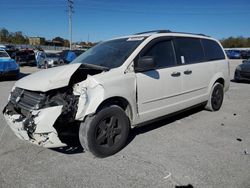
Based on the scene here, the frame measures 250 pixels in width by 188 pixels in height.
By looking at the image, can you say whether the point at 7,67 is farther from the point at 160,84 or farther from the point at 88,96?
the point at 88,96

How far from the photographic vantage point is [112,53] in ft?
14.5

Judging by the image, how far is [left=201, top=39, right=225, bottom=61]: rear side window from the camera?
5.82m

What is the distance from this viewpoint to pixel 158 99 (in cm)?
437

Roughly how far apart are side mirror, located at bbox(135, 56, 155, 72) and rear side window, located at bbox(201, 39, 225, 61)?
2.30 m

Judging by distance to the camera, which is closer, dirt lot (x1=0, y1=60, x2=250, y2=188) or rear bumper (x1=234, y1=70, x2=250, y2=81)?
dirt lot (x1=0, y1=60, x2=250, y2=188)

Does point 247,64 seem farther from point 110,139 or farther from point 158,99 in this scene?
point 110,139

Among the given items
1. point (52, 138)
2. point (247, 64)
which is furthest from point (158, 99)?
point (247, 64)

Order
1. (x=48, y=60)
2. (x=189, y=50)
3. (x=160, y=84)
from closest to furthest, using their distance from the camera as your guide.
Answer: (x=160, y=84)
(x=189, y=50)
(x=48, y=60)

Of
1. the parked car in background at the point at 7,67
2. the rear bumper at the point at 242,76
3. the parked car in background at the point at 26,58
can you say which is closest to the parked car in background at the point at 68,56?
the parked car in background at the point at 26,58

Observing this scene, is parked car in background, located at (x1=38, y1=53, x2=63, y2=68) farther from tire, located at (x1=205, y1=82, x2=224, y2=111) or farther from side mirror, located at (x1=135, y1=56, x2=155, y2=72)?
side mirror, located at (x1=135, y1=56, x2=155, y2=72)

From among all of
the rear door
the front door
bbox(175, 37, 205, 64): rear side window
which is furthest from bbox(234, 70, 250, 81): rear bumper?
the front door

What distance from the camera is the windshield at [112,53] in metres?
4.12

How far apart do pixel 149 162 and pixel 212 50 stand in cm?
366

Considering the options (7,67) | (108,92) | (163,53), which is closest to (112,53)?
(163,53)
